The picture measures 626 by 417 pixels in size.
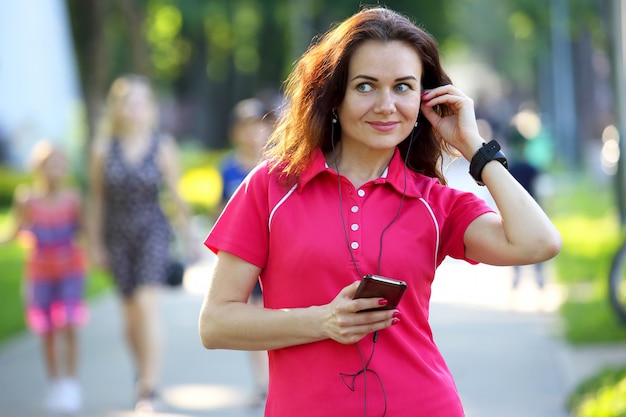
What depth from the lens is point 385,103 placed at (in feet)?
10.0

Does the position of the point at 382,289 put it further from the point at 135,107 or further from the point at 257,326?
the point at 135,107

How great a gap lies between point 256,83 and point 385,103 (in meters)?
45.2

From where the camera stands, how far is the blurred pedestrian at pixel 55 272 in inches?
321

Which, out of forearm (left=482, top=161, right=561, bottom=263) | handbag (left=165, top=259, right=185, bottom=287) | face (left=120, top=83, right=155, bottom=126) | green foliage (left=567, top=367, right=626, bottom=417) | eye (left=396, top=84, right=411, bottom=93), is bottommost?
green foliage (left=567, top=367, right=626, bottom=417)

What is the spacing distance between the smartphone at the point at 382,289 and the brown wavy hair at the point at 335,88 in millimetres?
405

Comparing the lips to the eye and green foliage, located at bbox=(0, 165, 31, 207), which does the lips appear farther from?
green foliage, located at bbox=(0, 165, 31, 207)

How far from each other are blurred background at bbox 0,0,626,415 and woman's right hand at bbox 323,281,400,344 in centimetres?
113

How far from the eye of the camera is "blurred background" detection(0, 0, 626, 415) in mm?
14219

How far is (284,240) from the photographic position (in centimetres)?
303

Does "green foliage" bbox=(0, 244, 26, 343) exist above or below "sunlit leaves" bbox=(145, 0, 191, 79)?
below

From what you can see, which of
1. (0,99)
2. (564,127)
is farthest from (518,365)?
(564,127)

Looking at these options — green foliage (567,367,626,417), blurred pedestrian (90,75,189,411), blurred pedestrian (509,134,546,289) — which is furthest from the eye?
blurred pedestrian (509,134,546,289)

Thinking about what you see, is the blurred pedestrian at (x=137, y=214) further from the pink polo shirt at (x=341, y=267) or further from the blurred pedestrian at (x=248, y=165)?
the pink polo shirt at (x=341, y=267)

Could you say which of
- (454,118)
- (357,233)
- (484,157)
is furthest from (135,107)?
(357,233)
